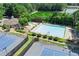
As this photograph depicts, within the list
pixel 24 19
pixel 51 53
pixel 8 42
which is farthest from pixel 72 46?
pixel 8 42

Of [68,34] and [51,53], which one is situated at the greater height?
[68,34]

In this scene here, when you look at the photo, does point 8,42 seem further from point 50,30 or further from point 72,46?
point 72,46

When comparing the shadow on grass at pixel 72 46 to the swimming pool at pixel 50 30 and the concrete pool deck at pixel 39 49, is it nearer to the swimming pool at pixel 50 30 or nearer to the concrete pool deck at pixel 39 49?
the concrete pool deck at pixel 39 49

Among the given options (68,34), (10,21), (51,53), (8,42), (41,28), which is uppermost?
(10,21)

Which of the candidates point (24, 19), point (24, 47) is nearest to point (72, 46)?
point (24, 47)

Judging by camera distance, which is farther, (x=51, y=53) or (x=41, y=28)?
(x=41, y=28)

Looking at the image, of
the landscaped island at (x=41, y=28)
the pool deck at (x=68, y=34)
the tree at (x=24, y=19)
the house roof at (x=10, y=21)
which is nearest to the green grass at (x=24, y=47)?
the landscaped island at (x=41, y=28)

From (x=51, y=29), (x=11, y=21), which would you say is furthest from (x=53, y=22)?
(x=11, y=21)
